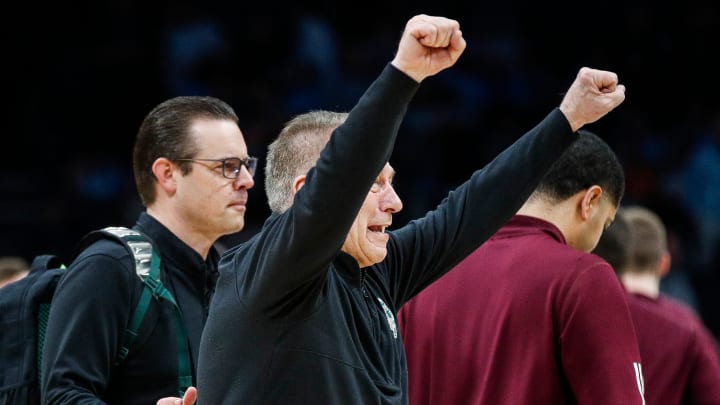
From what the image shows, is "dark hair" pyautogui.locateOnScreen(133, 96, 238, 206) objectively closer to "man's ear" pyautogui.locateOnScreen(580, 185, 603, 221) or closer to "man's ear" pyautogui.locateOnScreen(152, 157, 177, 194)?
"man's ear" pyautogui.locateOnScreen(152, 157, 177, 194)

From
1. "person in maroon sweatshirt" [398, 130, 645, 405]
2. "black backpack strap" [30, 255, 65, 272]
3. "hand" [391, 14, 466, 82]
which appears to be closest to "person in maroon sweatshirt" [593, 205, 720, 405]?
"person in maroon sweatshirt" [398, 130, 645, 405]

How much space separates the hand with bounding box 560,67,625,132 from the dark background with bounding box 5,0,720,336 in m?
6.13

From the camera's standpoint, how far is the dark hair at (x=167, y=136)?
→ 396 cm

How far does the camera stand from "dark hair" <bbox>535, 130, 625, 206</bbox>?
12.8 feet

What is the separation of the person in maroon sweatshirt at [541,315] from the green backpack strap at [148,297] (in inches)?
29.5

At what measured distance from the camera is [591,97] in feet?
10.2

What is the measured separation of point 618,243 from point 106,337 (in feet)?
7.85

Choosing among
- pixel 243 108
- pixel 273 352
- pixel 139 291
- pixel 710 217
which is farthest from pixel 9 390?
pixel 710 217

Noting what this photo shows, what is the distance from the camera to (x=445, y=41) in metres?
2.54

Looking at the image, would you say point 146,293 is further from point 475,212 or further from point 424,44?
point 424,44

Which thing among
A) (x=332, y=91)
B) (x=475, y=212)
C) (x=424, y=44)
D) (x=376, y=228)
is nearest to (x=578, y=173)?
(x=475, y=212)

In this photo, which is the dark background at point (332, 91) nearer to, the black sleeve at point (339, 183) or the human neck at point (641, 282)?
the human neck at point (641, 282)

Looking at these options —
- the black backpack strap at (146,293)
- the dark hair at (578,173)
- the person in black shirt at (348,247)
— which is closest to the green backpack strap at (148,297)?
the black backpack strap at (146,293)

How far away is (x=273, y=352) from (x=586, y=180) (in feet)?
5.07
